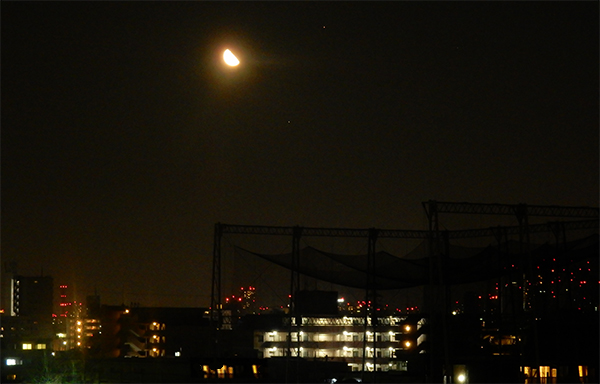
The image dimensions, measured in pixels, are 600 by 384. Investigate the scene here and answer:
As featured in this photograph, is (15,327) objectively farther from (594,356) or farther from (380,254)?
(594,356)

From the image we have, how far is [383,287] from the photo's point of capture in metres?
21.1

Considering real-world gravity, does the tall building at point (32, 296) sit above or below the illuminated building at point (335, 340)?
above

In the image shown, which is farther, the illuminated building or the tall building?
the tall building

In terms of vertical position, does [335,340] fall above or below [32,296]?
below

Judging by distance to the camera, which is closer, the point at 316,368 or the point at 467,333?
the point at 467,333

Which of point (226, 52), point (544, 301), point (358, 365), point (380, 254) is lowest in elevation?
point (358, 365)

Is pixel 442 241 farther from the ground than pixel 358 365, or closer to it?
farther from the ground

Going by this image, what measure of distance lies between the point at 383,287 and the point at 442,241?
214cm

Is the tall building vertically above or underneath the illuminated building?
above

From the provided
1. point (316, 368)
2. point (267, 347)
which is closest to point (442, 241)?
point (316, 368)

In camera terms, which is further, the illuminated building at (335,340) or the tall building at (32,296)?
the tall building at (32,296)

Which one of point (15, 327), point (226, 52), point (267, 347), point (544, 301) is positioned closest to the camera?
point (226, 52)

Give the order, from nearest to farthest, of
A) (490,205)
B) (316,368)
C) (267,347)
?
(490,205) → (316,368) → (267,347)

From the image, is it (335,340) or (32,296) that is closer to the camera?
(335,340)
